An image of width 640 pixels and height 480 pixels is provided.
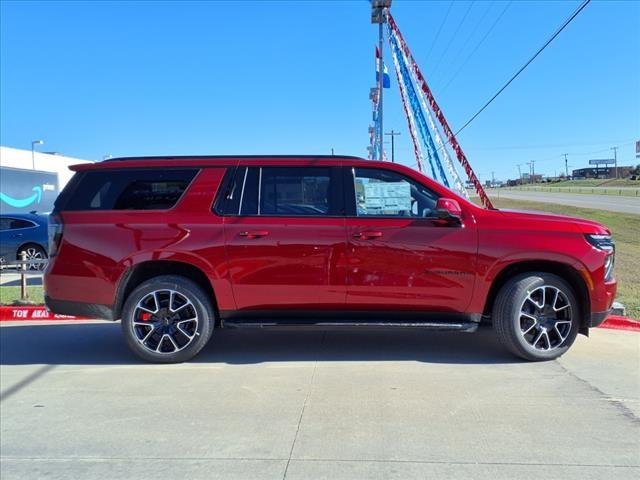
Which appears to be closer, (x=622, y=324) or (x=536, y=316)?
(x=536, y=316)

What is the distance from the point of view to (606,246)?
5020 mm

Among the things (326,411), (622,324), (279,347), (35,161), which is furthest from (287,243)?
(35,161)

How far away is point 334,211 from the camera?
512 centimetres

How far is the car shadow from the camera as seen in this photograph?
5.42 metres

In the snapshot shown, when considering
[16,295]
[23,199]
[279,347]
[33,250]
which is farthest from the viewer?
[23,199]

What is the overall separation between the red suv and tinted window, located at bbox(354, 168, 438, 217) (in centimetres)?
1

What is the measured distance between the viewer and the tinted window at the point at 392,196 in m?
5.14

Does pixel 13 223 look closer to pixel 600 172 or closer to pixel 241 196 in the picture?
pixel 241 196

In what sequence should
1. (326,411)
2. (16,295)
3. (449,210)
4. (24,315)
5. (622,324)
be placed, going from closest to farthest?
(326,411)
(449,210)
(622,324)
(24,315)
(16,295)

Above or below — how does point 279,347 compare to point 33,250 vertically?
below

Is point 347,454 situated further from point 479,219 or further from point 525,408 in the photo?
point 479,219

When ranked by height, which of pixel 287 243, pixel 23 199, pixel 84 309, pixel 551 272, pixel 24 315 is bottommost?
pixel 24 315

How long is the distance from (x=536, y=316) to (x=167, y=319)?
3.53 m

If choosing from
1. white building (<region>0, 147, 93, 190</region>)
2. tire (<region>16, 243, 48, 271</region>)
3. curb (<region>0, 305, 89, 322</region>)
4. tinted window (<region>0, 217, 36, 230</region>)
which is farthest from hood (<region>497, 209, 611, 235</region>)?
white building (<region>0, 147, 93, 190</region>)
